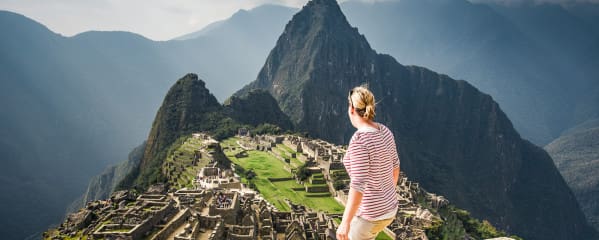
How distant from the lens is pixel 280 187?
45.1 meters

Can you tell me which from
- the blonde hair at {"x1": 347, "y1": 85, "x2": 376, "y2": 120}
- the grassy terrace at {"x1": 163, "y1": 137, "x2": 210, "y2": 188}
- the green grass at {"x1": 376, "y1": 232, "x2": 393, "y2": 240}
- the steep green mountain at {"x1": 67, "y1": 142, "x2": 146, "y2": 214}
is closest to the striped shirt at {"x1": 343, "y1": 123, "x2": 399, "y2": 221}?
the blonde hair at {"x1": 347, "y1": 85, "x2": 376, "y2": 120}

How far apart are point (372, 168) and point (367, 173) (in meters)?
0.09

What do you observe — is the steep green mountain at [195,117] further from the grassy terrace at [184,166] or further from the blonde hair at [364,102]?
the blonde hair at [364,102]

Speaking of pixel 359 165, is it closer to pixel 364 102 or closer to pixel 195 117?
pixel 364 102

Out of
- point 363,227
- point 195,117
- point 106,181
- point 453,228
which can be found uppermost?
point 195,117

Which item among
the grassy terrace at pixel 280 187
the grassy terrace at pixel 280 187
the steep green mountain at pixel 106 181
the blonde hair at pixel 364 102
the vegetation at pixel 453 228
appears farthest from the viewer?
the steep green mountain at pixel 106 181

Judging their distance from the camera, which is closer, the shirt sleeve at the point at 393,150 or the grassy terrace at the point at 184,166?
the shirt sleeve at the point at 393,150

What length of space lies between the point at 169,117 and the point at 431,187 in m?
98.1

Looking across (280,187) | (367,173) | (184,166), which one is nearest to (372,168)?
(367,173)

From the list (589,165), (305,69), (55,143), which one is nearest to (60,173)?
(55,143)

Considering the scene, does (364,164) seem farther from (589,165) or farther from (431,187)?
(589,165)

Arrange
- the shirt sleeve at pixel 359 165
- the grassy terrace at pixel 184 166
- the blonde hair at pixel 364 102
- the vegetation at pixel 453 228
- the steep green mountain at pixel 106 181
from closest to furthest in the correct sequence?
1. the shirt sleeve at pixel 359 165
2. the blonde hair at pixel 364 102
3. the vegetation at pixel 453 228
4. the grassy terrace at pixel 184 166
5. the steep green mountain at pixel 106 181

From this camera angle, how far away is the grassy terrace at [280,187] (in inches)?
1599

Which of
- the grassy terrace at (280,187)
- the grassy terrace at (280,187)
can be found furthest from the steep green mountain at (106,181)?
the grassy terrace at (280,187)
